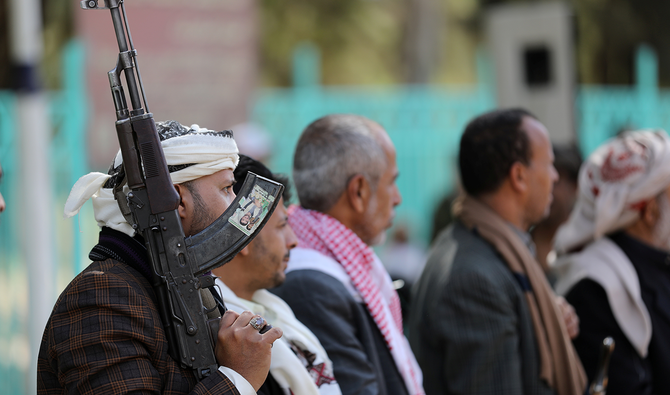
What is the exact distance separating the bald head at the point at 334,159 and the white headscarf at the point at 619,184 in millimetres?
1364

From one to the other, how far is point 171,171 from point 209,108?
5.21 m

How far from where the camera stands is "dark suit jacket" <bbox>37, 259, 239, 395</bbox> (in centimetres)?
170

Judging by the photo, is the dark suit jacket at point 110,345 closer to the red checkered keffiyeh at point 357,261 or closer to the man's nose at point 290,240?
the man's nose at point 290,240

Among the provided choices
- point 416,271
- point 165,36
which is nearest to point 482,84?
point 416,271

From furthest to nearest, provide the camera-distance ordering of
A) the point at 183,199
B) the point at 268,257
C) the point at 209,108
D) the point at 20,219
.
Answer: the point at 209,108
the point at 20,219
the point at 268,257
the point at 183,199

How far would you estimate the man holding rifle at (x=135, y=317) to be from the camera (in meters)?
1.71

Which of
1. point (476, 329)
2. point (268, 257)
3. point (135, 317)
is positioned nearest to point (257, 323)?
point (135, 317)

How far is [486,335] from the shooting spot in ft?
9.92

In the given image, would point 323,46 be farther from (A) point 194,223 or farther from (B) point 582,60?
(A) point 194,223

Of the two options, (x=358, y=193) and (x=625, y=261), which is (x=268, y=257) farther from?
(x=625, y=261)

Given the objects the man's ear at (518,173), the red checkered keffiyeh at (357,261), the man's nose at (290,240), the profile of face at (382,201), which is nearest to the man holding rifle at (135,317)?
the man's nose at (290,240)

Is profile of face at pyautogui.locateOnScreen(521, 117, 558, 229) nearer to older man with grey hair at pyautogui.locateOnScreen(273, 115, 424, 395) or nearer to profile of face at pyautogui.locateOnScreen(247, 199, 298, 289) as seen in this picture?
older man with grey hair at pyautogui.locateOnScreen(273, 115, 424, 395)

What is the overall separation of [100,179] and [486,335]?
70.2 inches

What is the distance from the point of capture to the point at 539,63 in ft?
23.3
